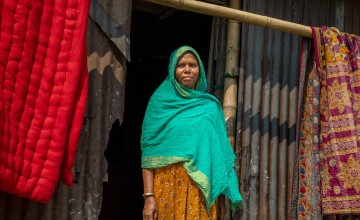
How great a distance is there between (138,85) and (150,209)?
10.6 ft

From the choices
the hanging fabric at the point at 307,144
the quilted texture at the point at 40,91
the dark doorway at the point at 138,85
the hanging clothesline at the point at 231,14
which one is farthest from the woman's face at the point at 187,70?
the dark doorway at the point at 138,85

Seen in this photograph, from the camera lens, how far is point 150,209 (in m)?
3.05

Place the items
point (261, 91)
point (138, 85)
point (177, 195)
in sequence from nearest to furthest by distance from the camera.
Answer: point (177, 195) → point (261, 91) → point (138, 85)

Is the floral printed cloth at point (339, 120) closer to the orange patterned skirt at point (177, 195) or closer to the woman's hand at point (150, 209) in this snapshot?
the orange patterned skirt at point (177, 195)

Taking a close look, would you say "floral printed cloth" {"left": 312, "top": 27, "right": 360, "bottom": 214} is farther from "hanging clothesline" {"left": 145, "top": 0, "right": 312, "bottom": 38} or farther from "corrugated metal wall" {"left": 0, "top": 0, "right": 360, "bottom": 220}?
"corrugated metal wall" {"left": 0, "top": 0, "right": 360, "bottom": 220}

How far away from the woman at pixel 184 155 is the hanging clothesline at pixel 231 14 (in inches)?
12.0

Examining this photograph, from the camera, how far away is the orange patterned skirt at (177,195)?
3.12m

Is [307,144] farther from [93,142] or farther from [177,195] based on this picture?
[93,142]

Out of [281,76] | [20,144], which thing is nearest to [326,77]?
[281,76]

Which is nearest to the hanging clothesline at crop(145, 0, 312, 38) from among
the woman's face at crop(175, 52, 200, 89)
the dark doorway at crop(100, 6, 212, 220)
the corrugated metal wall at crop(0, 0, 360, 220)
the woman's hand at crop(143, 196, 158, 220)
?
the woman's face at crop(175, 52, 200, 89)

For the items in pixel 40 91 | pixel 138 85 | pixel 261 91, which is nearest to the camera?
pixel 40 91

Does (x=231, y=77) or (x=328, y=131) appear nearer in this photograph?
(x=328, y=131)

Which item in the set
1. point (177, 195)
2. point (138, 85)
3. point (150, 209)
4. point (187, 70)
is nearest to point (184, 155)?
point (177, 195)

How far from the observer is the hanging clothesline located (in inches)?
121
